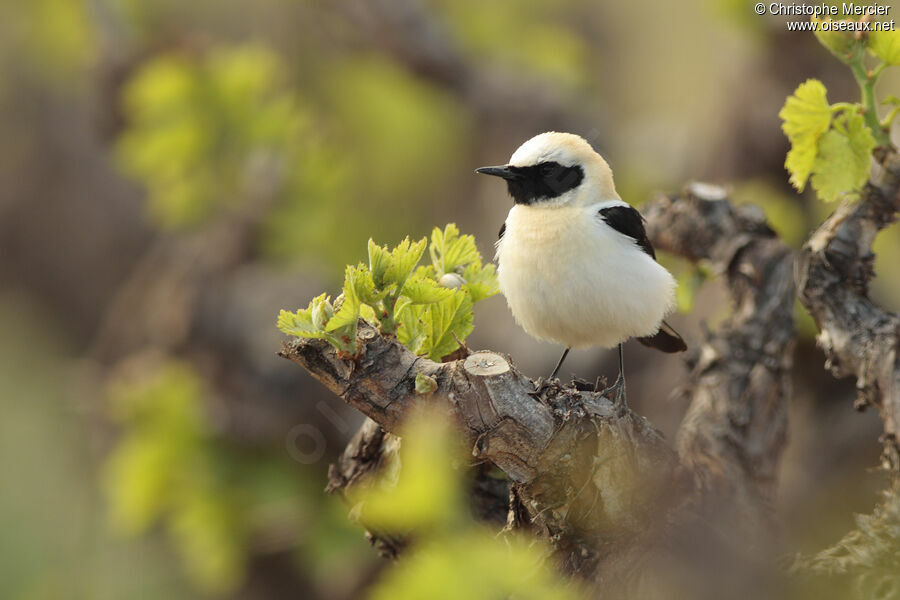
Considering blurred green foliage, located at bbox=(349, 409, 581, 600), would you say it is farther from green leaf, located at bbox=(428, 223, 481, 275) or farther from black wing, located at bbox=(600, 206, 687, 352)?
black wing, located at bbox=(600, 206, 687, 352)

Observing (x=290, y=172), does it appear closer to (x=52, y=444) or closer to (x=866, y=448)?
(x=866, y=448)

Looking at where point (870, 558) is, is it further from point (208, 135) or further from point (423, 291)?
point (208, 135)

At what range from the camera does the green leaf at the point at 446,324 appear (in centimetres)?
225

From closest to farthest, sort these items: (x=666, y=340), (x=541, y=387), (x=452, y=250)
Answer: (x=541, y=387), (x=452, y=250), (x=666, y=340)

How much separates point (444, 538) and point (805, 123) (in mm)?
1736

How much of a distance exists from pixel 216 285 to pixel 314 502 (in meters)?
1.48

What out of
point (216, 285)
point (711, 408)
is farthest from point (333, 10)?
point (711, 408)

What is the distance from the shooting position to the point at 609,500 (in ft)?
7.83

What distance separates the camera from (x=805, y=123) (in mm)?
2633

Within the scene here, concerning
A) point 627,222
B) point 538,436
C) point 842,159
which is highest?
point 842,159

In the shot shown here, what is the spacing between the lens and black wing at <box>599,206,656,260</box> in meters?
2.85

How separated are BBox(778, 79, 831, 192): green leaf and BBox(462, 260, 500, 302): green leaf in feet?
3.16

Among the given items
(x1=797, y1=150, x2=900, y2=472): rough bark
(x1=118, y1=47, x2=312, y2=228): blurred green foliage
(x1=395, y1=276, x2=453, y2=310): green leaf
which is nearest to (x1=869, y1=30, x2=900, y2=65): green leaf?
(x1=797, y1=150, x2=900, y2=472): rough bark

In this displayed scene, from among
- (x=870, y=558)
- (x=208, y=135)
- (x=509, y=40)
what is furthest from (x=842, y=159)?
(x=509, y=40)
